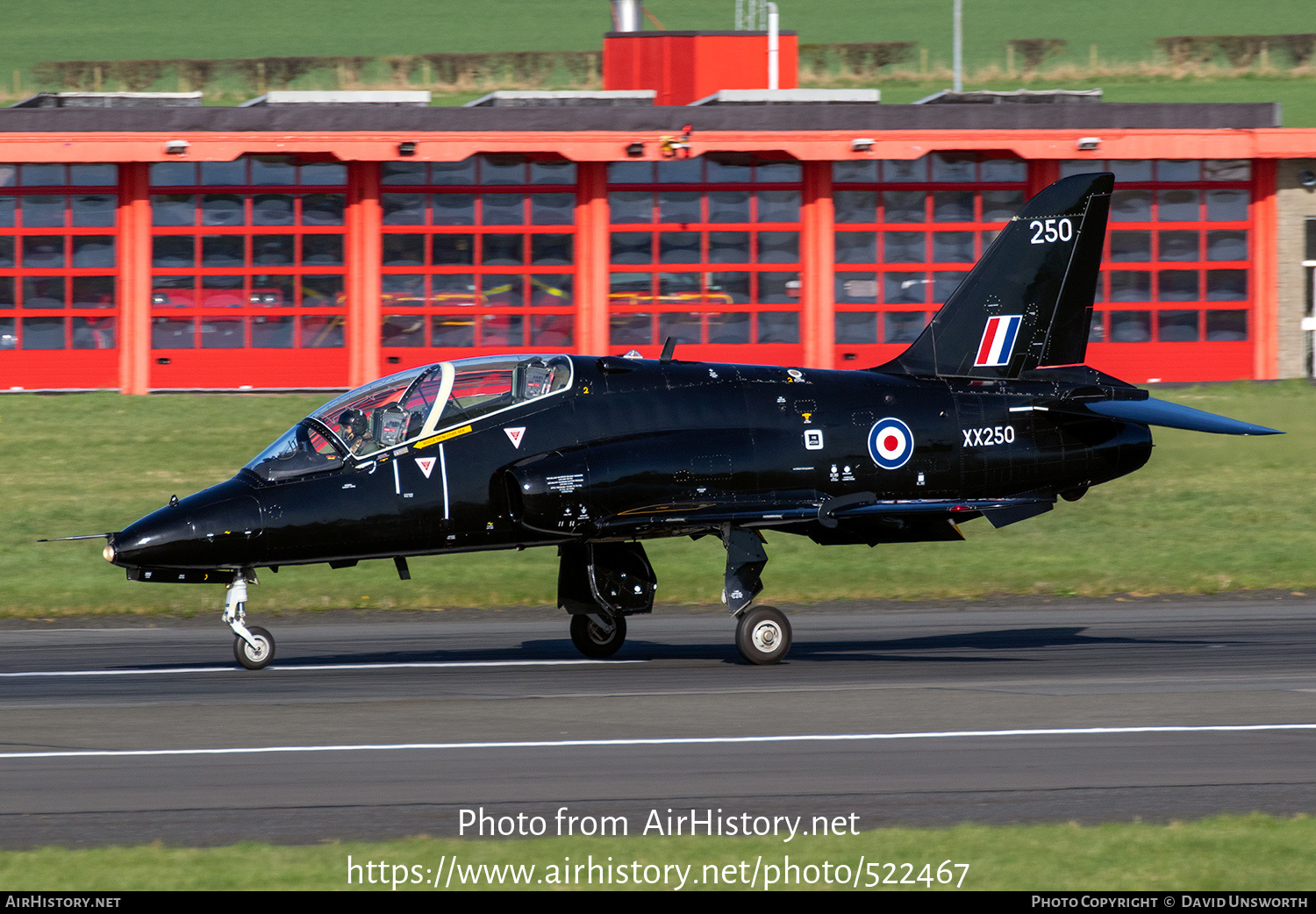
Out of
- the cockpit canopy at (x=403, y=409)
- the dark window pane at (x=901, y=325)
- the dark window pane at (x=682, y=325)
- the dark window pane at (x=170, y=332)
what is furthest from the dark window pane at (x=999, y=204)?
the cockpit canopy at (x=403, y=409)

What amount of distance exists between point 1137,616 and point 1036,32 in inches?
2389

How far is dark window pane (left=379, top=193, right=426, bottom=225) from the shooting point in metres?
31.8

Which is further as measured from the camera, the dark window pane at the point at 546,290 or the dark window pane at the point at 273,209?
the dark window pane at the point at 546,290

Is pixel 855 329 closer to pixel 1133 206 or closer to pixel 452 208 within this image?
pixel 1133 206

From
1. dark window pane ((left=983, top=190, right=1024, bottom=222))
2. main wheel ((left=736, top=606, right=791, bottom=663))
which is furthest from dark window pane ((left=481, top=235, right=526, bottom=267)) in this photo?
main wheel ((left=736, top=606, right=791, bottom=663))

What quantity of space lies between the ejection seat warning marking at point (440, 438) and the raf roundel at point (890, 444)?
413cm

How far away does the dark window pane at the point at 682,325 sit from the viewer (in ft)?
106

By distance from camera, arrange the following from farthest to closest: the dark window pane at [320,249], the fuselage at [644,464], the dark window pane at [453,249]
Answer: the dark window pane at [453,249] → the dark window pane at [320,249] → the fuselage at [644,464]

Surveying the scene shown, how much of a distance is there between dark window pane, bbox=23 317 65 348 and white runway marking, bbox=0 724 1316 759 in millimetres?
21867

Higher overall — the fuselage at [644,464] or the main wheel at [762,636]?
the fuselage at [644,464]

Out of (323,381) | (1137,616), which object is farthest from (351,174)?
(1137,616)

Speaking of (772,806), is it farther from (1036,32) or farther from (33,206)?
(1036,32)

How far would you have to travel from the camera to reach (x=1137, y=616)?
730 inches

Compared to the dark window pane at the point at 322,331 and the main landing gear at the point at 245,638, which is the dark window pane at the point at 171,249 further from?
the main landing gear at the point at 245,638
